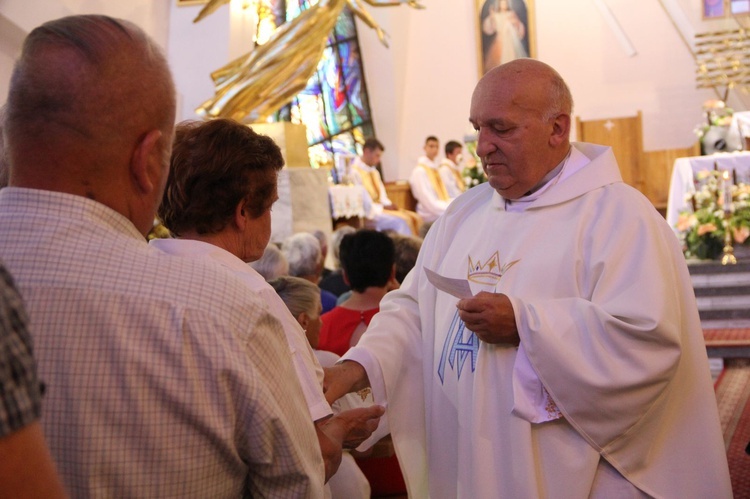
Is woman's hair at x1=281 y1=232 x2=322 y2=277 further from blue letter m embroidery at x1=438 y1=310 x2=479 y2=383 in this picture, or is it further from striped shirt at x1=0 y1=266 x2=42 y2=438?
striped shirt at x1=0 y1=266 x2=42 y2=438

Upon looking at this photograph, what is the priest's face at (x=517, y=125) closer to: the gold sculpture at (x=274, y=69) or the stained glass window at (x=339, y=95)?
the gold sculpture at (x=274, y=69)

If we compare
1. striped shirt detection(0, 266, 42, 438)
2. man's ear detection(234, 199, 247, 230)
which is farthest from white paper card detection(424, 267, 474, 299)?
striped shirt detection(0, 266, 42, 438)

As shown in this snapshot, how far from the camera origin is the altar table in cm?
1066

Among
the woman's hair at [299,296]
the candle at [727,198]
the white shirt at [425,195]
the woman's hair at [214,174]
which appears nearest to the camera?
the woman's hair at [214,174]

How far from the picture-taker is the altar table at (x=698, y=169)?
10.7 metres

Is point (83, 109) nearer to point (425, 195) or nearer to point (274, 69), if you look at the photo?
point (274, 69)

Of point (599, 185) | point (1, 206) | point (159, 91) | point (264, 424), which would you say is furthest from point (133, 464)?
point (599, 185)

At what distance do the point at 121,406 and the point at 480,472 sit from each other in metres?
1.40

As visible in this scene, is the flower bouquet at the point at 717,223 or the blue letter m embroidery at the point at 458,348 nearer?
the blue letter m embroidery at the point at 458,348

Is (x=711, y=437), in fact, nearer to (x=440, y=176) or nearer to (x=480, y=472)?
(x=480, y=472)

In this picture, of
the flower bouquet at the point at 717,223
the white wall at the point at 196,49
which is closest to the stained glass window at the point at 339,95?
the white wall at the point at 196,49

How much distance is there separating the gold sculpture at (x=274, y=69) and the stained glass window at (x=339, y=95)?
7.08 metres

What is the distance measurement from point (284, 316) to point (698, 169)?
10.0 metres

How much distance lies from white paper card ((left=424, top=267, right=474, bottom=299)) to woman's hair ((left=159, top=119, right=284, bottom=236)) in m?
0.72
